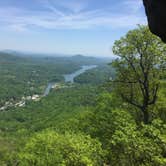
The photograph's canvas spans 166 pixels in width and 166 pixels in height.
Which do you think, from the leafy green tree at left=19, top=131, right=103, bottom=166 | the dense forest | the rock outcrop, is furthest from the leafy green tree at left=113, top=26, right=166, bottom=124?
the rock outcrop

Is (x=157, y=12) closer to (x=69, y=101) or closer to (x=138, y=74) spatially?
(x=138, y=74)

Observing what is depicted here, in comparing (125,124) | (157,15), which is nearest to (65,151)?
(125,124)

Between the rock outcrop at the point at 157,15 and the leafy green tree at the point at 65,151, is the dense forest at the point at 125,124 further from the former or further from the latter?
the rock outcrop at the point at 157,15

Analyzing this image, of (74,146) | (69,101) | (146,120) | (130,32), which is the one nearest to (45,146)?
(74,146)

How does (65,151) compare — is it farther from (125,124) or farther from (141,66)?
(141,66)

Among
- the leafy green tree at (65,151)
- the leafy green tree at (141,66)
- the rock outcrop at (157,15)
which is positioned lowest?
the leafy green tree at (65,151)

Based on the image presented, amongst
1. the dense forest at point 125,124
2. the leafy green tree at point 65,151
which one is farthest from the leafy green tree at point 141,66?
the leafy green tree at point 65,151
